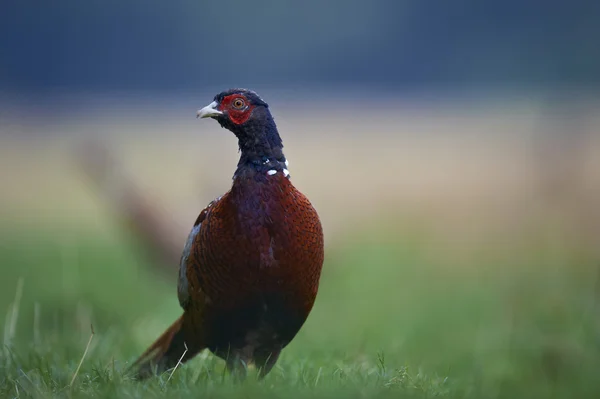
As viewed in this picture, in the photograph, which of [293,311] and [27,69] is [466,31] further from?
[293,311]

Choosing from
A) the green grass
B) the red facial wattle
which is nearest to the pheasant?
the red facial wattle

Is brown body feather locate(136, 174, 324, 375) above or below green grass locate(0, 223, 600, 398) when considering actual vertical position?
above

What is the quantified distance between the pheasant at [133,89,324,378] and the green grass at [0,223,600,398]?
20 cm

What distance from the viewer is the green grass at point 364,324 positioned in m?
3.61

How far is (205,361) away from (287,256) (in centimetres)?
88

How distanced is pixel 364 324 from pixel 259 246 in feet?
10.4

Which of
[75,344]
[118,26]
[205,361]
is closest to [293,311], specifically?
[205,361]

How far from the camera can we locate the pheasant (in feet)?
12.0

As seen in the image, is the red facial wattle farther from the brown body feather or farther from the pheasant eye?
the brown body feather

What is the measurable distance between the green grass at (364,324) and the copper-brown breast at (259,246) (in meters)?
0.40

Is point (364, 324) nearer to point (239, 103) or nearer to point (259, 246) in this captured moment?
point (259, 246)

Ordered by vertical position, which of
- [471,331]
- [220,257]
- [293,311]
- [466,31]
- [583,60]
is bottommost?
[471,331]

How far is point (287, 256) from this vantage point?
3.66m

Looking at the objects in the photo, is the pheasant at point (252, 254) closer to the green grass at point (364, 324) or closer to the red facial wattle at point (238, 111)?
the red facial wattle at point (238, 111)
